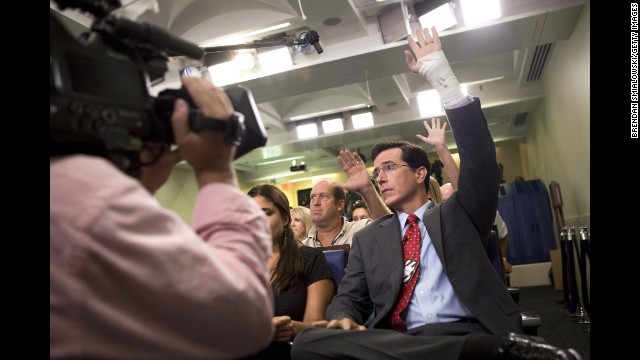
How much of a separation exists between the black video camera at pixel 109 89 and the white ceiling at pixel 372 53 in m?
1.70

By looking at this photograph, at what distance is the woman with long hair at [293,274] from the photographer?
188 cm

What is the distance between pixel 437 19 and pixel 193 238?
373cm

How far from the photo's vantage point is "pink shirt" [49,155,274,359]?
54cm

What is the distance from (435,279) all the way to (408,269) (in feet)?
0.36

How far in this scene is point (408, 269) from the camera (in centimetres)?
169

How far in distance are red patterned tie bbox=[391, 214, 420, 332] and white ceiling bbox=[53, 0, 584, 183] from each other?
2.16ft

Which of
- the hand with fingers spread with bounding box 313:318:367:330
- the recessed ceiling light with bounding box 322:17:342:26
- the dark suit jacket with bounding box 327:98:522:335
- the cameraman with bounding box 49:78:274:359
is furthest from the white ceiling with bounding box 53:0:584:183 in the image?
the cameraman with bounding box 49:78:274:359

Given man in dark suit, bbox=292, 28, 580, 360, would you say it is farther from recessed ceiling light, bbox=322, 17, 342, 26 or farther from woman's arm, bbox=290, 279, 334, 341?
recessed ceiling light, bbox=322, 17, 342, 26

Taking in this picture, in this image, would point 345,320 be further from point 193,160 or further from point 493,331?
point 193,160

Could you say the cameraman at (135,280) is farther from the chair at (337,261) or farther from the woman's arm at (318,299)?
the chair at (337,261)

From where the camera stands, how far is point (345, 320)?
4.98 ft

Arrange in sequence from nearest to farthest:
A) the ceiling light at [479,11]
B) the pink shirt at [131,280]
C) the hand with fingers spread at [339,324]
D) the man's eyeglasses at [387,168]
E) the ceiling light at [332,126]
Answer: the pink shirt at [131,280] < the hand with fingers spread at [339,324] < the man's eyeglasses at [387,168] < the ceiling light at [479,11] < the ceiling light at [332,126]

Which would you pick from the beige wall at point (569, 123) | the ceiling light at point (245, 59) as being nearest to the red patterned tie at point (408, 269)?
the beige wall at point (569, 123)

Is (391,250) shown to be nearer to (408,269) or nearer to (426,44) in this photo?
(408,269)
